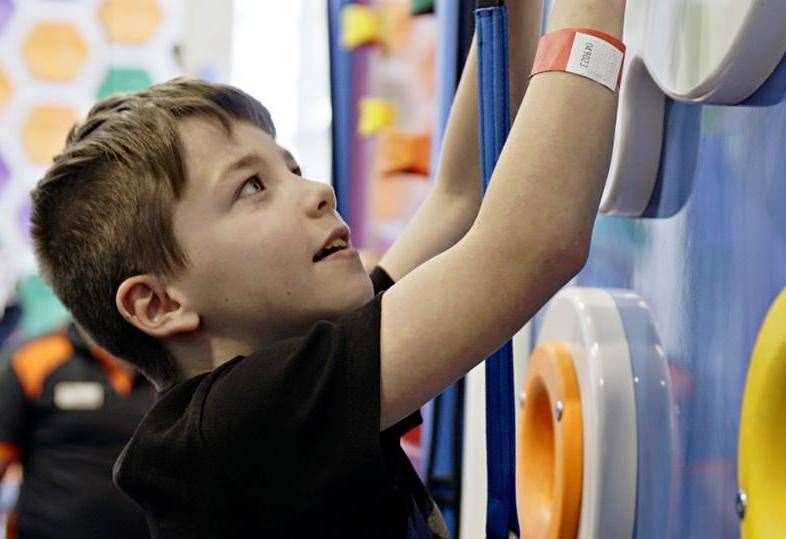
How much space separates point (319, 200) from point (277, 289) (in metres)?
0.06

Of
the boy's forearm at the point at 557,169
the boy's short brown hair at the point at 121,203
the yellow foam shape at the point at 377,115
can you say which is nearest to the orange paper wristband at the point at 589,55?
the boy's forearm at the point at 557,169

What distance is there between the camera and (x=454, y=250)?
0.54 meters

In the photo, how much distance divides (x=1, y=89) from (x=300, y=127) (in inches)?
24.6

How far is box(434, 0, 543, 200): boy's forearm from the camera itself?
2.24 ft

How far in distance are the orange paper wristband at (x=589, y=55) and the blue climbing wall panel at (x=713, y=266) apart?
0.07m

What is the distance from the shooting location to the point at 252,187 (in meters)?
0.67

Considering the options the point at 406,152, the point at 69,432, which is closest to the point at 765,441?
the point at 406,152

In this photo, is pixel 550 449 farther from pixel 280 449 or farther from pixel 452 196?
pixel 280 449

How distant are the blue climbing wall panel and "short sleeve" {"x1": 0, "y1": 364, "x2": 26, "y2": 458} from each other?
947 mm

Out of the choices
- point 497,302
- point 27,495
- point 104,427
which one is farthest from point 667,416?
point 27,495

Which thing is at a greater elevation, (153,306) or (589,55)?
(589,55)

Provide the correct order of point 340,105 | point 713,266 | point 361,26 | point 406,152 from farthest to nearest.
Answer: point 340,105, point 361,26, point 406,152, point 713,266

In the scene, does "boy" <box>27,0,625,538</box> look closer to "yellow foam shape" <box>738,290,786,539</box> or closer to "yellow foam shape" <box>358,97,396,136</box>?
"yellow foam shape" <box>738,290,786,539</box>

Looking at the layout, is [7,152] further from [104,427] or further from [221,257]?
[221,257]
